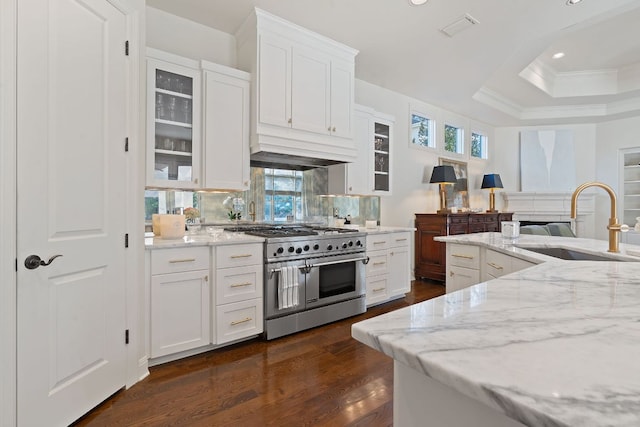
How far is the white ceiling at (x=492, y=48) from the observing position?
2842 millimetres

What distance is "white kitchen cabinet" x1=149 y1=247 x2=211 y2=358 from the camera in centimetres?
221

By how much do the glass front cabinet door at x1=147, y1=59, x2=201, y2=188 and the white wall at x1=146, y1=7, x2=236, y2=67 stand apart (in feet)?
1.69

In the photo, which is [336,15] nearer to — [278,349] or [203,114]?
[203,114]

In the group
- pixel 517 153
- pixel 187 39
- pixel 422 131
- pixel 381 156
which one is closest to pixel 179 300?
pixel 187 39

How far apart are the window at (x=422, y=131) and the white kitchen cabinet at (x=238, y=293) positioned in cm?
347

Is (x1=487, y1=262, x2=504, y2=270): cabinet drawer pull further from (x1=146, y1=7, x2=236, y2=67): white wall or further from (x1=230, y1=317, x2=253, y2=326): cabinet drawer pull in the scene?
(x1=146, y1=7, x2=236, y2=67): white wall

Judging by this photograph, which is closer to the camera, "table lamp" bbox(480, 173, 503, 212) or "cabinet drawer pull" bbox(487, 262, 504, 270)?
"cabinet drawer pull" bbox(487, 262, 504, 270)

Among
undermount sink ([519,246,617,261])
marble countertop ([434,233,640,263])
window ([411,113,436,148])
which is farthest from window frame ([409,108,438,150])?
undermount sink ([519,246,617,261])

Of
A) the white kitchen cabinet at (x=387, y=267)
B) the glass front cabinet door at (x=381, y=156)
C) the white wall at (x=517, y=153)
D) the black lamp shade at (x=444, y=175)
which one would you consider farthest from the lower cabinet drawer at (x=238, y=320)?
the white wall at (x=517, y=153)

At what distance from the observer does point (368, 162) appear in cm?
397

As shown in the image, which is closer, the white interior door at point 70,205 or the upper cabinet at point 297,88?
the white interior door at point 70,205

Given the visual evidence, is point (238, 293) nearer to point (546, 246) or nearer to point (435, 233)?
point (546, 246)

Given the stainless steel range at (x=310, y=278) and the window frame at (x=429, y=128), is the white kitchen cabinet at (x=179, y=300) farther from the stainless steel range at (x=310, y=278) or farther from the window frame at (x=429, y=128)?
the window frame at (x=429, y=128)

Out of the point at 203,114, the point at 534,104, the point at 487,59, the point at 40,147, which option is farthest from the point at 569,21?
the point at 40,147
